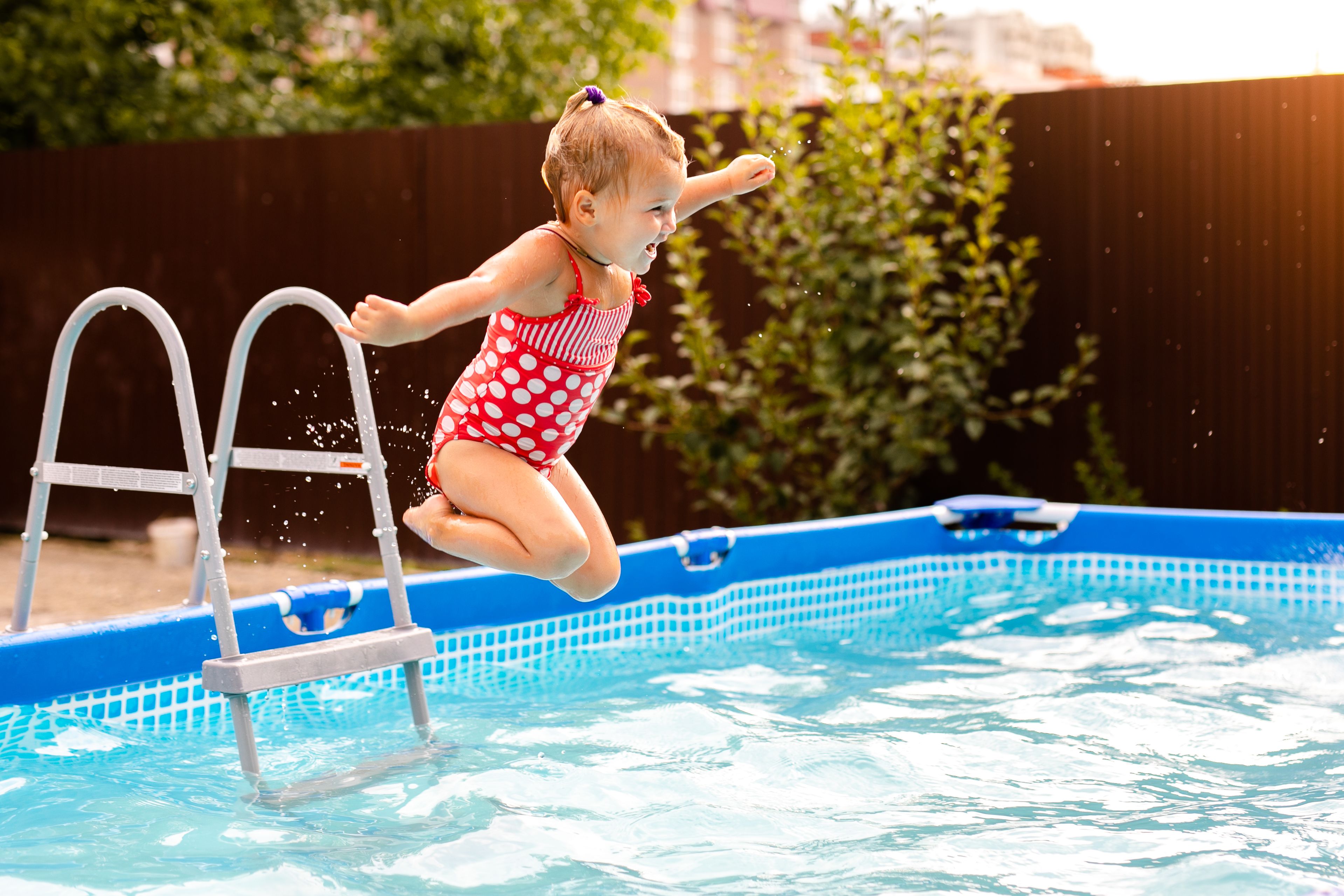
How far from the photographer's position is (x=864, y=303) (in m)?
5.77

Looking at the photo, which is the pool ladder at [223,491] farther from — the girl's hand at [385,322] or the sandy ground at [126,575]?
the sandy ground at [126,575]

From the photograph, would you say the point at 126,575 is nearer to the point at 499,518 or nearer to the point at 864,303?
the point at 864,303

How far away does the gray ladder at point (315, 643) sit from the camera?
296 cm

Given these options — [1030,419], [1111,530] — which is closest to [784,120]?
[1030,419]

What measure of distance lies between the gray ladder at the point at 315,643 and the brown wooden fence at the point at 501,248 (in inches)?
122

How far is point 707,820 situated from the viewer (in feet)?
9.34

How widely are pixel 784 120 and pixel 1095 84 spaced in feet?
4.34

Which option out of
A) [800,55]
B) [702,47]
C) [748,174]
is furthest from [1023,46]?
[748,174]

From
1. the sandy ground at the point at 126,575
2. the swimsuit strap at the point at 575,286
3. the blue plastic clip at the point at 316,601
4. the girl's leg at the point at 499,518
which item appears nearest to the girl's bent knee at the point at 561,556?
the girl's leg at the point at 499,518

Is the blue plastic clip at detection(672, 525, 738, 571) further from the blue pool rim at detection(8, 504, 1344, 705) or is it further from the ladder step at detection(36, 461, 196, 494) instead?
the ladder step at detection(36, 461, 196, 494)

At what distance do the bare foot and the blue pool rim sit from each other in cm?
92

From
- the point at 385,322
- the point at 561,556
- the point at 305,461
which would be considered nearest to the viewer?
the point at 385,322

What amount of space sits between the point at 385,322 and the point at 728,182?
1046mm

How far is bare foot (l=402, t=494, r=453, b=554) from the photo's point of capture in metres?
2.88
